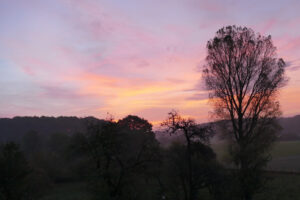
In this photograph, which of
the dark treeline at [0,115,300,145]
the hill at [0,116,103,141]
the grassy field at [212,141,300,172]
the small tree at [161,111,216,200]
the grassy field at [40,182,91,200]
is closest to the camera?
the small tree at [161,111,216,200]

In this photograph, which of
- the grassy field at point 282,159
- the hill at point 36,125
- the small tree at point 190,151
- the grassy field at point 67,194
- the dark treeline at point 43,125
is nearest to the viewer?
the small tree at point 190,151

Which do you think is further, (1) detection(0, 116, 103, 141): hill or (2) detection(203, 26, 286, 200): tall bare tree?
(1) detection(0, 116, 103, 141): hill

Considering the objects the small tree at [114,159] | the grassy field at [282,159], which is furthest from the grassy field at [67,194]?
the grassy field at [282,159]

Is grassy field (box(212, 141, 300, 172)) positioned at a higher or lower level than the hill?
lower

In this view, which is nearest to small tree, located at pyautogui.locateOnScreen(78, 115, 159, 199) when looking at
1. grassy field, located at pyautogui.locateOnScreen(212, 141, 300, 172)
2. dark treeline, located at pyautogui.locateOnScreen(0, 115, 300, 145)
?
grassy field, located at pyautogui.locateOnScreen(212, 141, 300, 172)

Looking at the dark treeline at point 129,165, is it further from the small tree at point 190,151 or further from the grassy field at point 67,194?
the grassy field at point 67,194

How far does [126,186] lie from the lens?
637 inches

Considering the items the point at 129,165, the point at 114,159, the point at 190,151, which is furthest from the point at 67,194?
the point at 190,151

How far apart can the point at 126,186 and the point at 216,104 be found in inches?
441

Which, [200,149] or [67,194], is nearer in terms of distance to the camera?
[200,149]

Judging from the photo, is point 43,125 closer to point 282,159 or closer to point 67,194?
point 67,194

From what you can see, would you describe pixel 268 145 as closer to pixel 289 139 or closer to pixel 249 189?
pixel 249 189

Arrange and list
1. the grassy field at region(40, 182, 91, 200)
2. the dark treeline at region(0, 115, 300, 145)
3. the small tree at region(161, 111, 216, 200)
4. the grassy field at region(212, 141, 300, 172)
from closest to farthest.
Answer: the small tree at region(161, 111, 216, 200) → the grassy field at region(212, 141, 300, 172) → the grassy field at region(40, 182, 91, 200) → the dark treeline at region(0, 115, 300, 145)

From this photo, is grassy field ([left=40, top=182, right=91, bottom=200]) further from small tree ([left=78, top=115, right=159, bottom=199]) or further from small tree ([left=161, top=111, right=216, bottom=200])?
small tree ([left=161, top=111, right=216, bottom=200])
